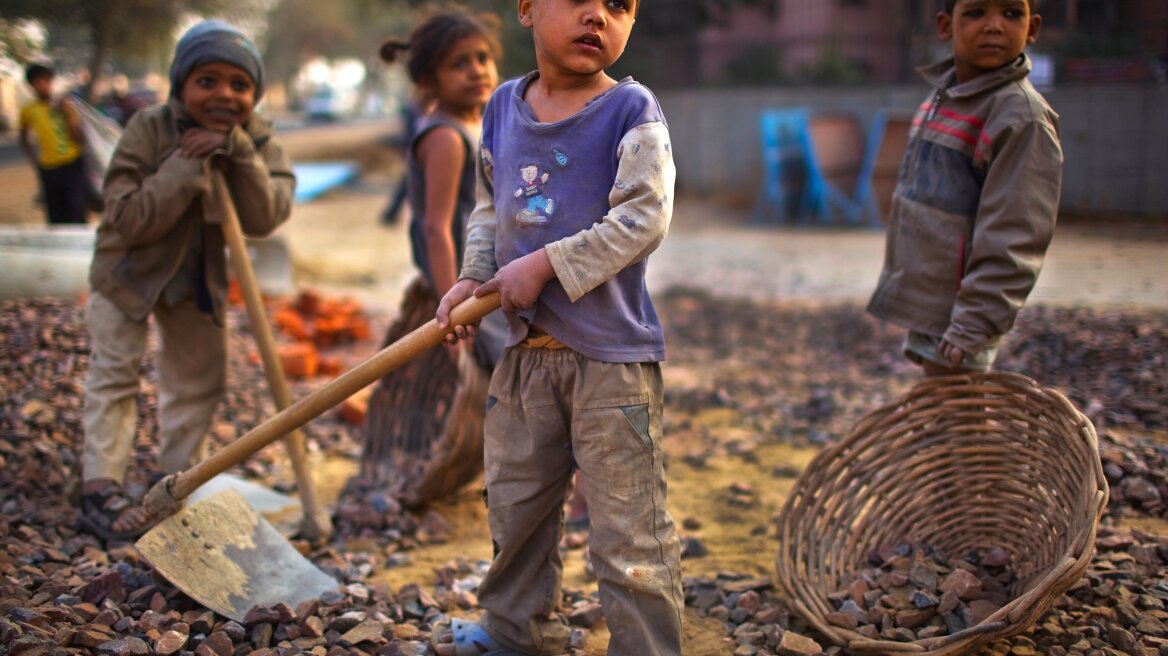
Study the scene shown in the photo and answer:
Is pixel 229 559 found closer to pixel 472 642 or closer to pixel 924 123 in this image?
pixel 472 642

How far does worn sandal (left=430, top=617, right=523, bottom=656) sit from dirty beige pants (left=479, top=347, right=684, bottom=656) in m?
0.32

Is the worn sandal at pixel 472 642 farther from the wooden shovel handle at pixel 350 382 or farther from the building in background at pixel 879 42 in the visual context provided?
the building in background at pixel 879 42

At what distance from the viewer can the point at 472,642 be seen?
283 centimetres

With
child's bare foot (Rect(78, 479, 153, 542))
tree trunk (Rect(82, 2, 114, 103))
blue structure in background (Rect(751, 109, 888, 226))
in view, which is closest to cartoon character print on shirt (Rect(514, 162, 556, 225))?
child's bare foot (Rect(78, 479, 153, 542))

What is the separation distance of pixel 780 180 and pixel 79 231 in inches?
345

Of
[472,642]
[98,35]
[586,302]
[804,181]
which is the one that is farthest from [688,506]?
[98,35]

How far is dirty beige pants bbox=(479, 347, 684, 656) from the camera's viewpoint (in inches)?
95.7

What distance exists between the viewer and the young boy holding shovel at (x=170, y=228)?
3.41m

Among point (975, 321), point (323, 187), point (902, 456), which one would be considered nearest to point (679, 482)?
point (902, 456)

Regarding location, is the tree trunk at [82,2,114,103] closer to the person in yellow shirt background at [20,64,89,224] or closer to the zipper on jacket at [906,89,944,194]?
the person in yellow shirt background at [20,64,89,224]

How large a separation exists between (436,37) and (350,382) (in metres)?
1.71

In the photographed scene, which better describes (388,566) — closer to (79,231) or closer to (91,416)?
(91,416)

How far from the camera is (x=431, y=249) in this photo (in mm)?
3750

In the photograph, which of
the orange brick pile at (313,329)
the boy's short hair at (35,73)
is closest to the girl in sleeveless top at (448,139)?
the orange brick pile at (313,329)
